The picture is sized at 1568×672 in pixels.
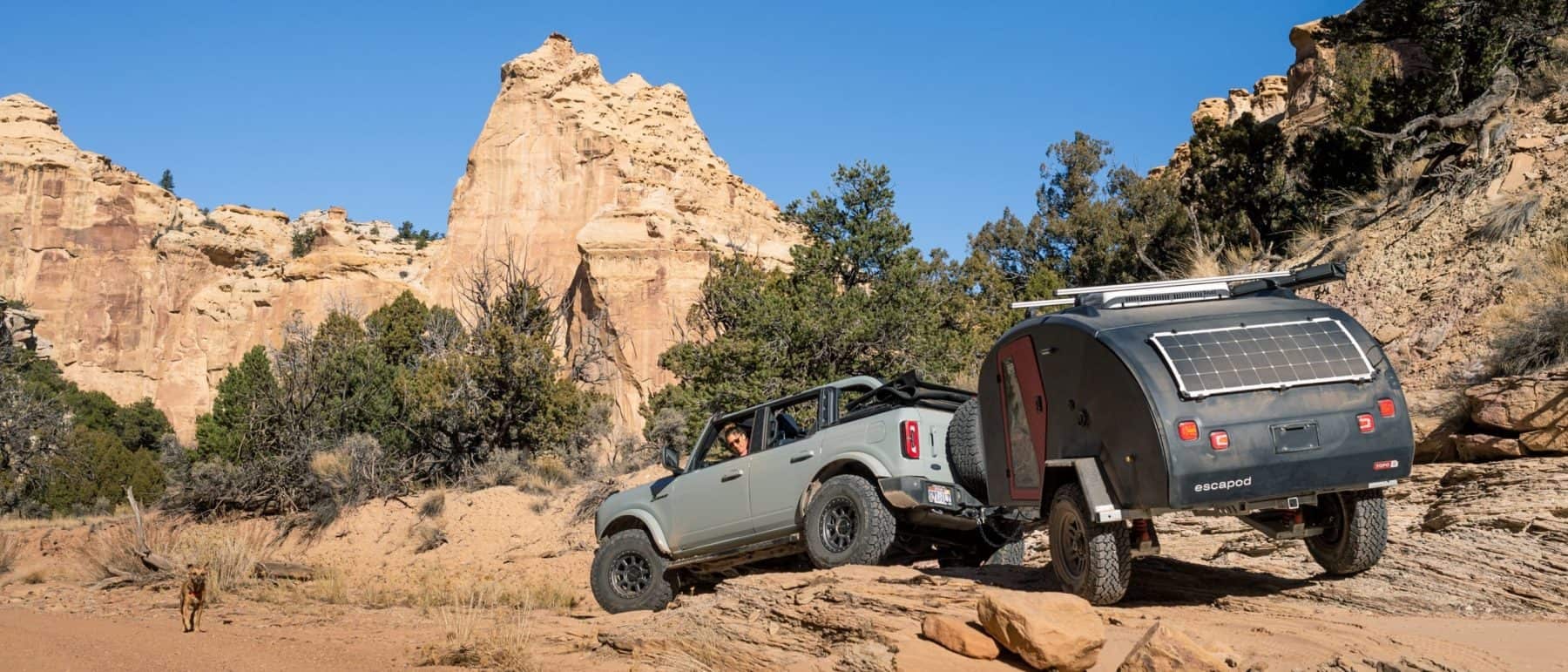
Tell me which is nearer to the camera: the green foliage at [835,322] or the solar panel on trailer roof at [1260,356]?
the solar panel on trailer roof at [1260,356]

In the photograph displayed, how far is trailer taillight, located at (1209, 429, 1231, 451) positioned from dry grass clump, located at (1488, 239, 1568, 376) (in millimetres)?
A: 6066

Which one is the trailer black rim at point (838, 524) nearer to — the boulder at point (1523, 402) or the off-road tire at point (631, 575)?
the off-road tire at point (631, 575)

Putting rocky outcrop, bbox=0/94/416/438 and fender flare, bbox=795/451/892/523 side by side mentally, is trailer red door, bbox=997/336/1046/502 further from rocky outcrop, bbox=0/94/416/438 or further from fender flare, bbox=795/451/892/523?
rocky outcrop, bbox=0/94/416/438

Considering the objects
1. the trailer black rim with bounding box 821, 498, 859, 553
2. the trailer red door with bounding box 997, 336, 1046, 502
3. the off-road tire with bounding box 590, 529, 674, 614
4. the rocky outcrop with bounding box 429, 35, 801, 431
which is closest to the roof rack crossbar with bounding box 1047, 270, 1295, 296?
the trailer red door with bounding box 997, 336, 1046, 502

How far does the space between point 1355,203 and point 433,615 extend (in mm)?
16739

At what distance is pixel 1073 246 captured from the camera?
4334 centimetres

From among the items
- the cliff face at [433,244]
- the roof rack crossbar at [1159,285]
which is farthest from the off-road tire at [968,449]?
the cliff face at [433,244]

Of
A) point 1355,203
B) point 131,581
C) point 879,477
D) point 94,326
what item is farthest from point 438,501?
point 94,326

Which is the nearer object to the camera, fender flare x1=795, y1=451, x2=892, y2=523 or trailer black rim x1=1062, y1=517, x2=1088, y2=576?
trailer black rim x1=1062, y1=517, x2=1088, y2=576

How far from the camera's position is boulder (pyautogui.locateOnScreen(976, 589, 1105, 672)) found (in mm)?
5824

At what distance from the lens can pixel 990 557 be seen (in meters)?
10.1

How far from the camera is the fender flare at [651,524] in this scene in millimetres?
10930

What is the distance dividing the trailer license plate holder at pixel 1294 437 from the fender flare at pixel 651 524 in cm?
591

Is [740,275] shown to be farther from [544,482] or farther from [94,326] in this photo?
[94,326]
